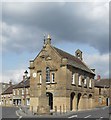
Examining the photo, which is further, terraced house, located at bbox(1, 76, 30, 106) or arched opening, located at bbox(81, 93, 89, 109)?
terraced house, located at bbox(1, 76, 30, 106)

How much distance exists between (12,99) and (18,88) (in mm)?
5331

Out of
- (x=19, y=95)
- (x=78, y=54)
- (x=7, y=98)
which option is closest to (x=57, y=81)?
(x=78, y=54)

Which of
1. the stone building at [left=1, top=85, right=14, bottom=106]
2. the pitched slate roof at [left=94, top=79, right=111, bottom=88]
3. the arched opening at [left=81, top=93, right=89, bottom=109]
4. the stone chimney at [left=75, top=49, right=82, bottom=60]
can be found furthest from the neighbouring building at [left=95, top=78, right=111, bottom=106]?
the stone building at [left=1, top=85, right=14, bottom=106]

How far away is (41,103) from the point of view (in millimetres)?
35062

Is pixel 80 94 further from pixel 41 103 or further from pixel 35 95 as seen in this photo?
pixel 41 103

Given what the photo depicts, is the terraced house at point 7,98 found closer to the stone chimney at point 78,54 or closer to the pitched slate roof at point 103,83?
the pitched slate roof at point 103,83

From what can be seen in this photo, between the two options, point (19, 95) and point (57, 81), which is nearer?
point (57, 81)

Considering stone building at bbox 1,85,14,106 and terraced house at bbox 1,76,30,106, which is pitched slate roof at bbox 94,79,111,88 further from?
stone building at bbox 1,85,14,106

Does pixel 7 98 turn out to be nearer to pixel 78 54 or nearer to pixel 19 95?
pixel 19 95

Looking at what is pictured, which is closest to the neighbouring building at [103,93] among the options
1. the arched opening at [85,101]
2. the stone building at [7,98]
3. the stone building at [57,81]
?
the arched opening at [85,101]

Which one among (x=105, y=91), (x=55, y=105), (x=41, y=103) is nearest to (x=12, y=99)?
(x=105, y=91)

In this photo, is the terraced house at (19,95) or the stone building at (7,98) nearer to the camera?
the terraced house at (19,95)

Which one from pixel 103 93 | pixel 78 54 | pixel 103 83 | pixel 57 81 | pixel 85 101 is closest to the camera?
pixel 57 81

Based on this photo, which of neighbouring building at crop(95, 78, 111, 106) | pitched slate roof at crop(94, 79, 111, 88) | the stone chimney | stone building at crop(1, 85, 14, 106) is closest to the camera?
the stone chimney
